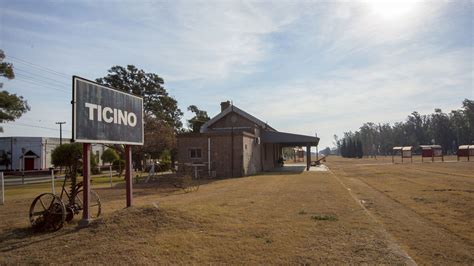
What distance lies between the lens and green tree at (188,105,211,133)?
62678 millimetres

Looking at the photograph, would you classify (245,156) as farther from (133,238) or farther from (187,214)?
(133,238)

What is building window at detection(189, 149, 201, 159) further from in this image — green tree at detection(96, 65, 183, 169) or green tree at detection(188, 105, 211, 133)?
green tree at detection(188, 105, 211, 133)

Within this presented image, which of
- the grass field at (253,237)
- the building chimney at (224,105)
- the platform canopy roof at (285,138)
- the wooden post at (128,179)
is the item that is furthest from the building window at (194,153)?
the wooden post at (128,179)

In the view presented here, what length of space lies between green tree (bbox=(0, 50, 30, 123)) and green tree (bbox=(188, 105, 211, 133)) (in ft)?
104

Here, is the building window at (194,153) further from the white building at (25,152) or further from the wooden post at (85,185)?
the white building at (25,152)

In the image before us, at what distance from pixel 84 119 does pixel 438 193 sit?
13.7 meters

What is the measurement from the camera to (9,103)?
2939cm

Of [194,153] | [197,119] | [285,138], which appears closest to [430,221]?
[194,153]

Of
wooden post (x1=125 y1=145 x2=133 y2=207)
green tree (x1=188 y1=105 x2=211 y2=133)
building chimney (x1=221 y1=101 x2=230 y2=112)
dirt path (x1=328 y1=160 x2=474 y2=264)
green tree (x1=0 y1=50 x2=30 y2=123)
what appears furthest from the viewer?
green tree (x1=188 y1=105 x2=211 y2=133)

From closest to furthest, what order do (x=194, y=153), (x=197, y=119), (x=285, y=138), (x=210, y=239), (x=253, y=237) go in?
(x=210, y=239) → (x=253, y=237) → (x=194, y=153) → (x=285, y=138) → (x=197, y=119)

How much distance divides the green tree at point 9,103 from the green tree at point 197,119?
3159 cm

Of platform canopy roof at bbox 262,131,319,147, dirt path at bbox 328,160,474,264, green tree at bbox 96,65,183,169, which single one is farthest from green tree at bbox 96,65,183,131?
dirt path at bbox 328,160,474,264

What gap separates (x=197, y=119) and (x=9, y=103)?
37.6 metres

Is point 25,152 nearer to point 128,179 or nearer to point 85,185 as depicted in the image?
point 128,179
